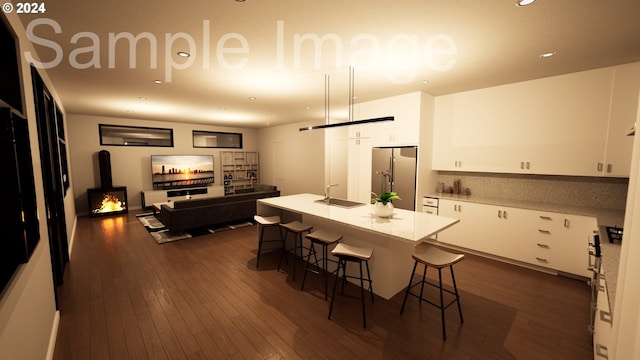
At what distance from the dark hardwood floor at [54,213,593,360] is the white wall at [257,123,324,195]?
4239mm

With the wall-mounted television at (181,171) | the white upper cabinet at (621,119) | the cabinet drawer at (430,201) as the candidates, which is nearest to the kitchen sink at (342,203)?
the cabinet drawer at (430,201)

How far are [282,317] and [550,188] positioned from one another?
4.19m

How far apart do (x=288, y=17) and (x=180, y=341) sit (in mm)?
2843

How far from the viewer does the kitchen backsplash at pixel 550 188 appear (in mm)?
3426

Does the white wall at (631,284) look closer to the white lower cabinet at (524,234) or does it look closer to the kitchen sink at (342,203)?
the kitchen sink at (342,203)

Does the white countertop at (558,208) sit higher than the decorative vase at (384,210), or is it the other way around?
the decorative vase at (384,210)

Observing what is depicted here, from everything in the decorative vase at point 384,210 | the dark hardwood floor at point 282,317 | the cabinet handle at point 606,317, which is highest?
the decorative vase at point 384,210

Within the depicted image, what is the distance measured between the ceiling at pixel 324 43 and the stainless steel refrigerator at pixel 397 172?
1.05 m

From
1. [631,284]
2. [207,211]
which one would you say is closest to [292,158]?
[207,211]

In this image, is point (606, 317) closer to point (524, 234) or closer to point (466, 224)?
point (524, 234)

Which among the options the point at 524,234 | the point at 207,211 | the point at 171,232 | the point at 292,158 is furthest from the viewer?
the point at 292,158

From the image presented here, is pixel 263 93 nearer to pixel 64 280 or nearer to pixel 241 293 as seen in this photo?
pixel 241 293

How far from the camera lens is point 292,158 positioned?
851 cm

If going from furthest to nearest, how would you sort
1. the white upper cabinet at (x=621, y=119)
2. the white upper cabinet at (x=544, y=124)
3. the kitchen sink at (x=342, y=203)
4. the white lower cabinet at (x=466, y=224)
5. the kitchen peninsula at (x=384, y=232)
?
the white lower cabinet at (x=466, y=224), the kitchen sink at (x=342, y=203), the white upper cabinet at (x=544, y=124), the white upper cabinet at (x=621, y=119), the kitchen peninsula at (x=384, y=232)
